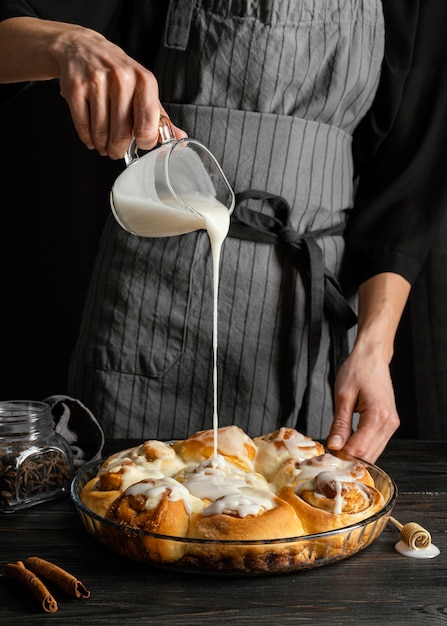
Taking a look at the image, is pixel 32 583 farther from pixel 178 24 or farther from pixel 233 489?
pixel 178 24

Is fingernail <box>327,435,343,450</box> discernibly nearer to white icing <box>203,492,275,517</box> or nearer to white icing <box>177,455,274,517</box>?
white icing <box>177,455,274,517</box>

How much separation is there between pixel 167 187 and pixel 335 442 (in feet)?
1.52

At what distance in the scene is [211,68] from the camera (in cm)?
148

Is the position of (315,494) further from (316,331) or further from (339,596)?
(316,331)

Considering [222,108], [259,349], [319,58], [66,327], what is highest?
[319,58]

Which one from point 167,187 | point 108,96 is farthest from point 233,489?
point 108,96

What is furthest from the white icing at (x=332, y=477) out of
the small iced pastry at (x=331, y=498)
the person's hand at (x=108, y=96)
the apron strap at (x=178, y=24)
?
the apron strap at (x=178, y=24)

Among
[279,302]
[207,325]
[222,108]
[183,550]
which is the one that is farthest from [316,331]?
[183,550]

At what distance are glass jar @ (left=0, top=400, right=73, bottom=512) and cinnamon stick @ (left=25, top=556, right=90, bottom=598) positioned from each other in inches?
7.1

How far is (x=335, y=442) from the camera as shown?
1.21 m

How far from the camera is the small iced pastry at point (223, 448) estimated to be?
1.06 meters

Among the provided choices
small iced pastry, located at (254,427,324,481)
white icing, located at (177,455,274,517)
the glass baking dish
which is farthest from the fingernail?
the glass baking dish

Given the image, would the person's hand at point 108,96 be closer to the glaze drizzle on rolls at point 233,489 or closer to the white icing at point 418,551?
the glaze drizzle on rolls at point 233,489

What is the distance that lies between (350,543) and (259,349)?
0.68 m
